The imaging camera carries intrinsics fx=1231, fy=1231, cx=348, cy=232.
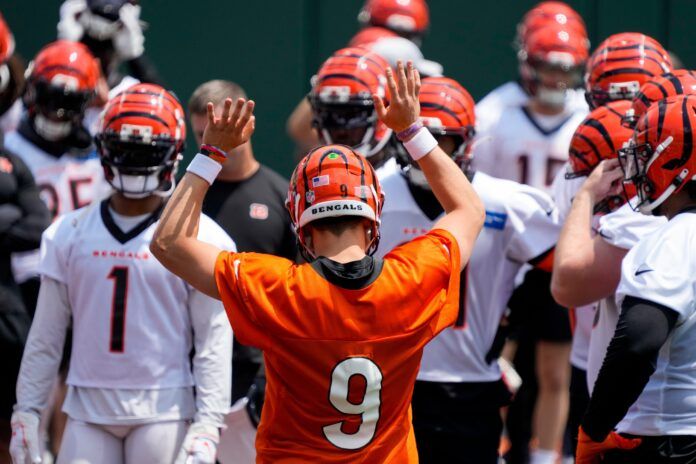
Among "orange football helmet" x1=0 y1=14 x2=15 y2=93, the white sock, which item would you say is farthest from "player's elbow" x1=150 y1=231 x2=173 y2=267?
the white sock

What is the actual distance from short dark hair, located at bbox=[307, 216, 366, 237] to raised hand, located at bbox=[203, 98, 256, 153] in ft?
1.13

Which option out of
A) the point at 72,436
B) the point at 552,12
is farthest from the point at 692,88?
the point at 552,12

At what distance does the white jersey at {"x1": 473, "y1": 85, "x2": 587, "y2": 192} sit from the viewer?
6727 millimetres

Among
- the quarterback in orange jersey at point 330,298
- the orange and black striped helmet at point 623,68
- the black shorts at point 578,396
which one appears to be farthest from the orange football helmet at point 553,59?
the quarterback in orange jersey at point 330,298

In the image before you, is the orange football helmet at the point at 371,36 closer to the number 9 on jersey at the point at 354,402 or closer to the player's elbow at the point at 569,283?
the player's elbow at the point at 569,283

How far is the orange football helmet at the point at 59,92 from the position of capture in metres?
6.11

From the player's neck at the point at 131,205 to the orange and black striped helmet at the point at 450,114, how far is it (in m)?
1.07

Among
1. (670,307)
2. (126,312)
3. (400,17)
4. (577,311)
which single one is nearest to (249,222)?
(126,312)

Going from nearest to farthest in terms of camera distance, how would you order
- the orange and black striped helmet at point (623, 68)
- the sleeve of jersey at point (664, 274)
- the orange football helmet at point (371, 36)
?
the sleeve of jersey at point (664, 274) < the orange and black striped helmet at point (623, 68) < the orange football helmet at point (371, 36)

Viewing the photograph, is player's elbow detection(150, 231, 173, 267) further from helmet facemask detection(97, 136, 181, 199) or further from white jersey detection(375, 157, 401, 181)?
white jersey detection(375, 157, 401, 181)

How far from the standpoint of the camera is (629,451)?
3537mm

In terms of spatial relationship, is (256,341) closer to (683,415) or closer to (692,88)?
(683,415)

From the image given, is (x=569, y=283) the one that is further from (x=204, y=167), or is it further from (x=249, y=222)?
(x=249, y=222)

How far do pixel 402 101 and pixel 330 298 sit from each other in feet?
2.12
